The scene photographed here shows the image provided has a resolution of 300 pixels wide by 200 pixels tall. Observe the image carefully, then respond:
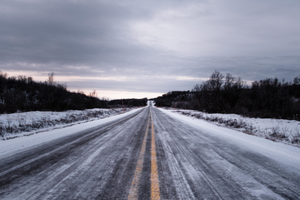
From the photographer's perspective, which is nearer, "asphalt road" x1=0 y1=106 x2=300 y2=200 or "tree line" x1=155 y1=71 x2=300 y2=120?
"asphalt road" x1=0 y1=106 x2=300 y2=200

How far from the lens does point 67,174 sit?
117 inches

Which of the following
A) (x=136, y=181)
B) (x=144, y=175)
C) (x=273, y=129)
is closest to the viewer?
(x=136, y=181)

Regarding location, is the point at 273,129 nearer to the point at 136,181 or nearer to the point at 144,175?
the point at 144,175

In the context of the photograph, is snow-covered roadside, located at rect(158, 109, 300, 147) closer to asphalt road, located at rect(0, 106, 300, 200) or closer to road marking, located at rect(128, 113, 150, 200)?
asphalt road, located at rect(0, 106, 300, 200)

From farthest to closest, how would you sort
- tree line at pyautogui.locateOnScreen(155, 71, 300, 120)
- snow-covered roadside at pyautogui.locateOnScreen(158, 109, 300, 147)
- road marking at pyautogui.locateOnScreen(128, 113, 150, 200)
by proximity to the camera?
tree line at pyautogui.locateOnScreen(155, 71, 300, 120), snow-covered roadside at pyautogui.locateOnScreen(158, 109, 300, 147), road marking at pyautogui.locateOnScreen(128, 113, 150, 200)

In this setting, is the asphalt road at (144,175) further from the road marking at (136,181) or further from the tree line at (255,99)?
the tree line at (255,99)

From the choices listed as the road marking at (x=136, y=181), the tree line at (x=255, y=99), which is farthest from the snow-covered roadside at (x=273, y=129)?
the road marking at (x=136, y=181)

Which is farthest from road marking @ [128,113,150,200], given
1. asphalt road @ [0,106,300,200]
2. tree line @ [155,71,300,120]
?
tree line @ [155,71,300,120]

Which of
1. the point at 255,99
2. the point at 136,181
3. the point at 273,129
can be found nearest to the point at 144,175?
the point at 136,181

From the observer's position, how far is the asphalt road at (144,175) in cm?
234

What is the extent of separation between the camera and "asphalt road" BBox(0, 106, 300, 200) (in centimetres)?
234

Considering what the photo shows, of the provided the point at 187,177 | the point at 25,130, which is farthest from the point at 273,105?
the point at 25,130

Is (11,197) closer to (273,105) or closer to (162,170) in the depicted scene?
(162,170)

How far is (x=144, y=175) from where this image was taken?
2941mm
